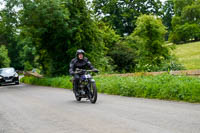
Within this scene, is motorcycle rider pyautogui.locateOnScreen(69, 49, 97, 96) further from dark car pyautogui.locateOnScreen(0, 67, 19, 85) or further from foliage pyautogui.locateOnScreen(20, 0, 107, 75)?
dark car pyautogui.locateOnScreen(0, 67, 19, 85)

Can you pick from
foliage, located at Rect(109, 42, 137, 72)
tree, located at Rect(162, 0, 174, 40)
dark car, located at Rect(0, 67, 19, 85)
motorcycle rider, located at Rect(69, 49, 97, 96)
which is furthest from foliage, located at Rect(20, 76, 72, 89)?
tree, located at Rect(162, 0, 174, 40)

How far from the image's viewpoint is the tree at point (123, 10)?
57.7 metres

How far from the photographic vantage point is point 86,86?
1053 cm

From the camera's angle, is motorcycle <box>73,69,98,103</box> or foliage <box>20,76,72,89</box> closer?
motorcycle <box>73,69,98,103</box>

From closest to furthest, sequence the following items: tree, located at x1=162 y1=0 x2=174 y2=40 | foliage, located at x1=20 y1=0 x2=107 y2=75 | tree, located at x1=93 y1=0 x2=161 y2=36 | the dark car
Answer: foliage, located at x1=20 y1=0 x2=107 y2=75
the dark car
tree, located at x1=93 y1=0 x2=161 y2=36
tree, located at x1=162 y1=0 x2=174 y2=40

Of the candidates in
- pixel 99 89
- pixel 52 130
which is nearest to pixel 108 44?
pixel 99 89

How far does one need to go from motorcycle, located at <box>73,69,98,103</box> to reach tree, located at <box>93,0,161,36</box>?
46.9m

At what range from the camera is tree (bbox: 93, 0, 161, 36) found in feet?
189

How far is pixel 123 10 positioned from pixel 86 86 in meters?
49.7

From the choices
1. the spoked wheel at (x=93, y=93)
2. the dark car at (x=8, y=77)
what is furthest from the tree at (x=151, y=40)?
the spoked wheel at (x=93, y=93)

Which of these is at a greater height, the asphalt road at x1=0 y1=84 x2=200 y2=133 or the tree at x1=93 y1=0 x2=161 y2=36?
the tree at x1=93 y1=0 x2=161 y2=36

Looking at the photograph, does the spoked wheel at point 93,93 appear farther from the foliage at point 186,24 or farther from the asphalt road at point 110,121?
the foliage at point 186,24

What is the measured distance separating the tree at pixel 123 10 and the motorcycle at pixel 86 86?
154 feet

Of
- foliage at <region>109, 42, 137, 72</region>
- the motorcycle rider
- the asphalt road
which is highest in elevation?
foliage at <region>109, 42, 137, 72</region>
